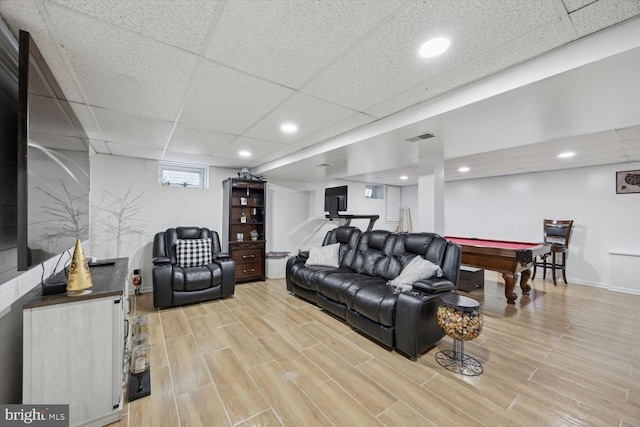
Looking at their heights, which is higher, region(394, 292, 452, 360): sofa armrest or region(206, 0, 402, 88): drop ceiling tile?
region(206, 0, 402, 88): drop ceiling tile

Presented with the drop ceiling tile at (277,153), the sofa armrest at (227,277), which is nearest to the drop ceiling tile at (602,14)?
the drop ceiling tile at (277,153)

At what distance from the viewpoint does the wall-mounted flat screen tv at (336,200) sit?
17.7 ft

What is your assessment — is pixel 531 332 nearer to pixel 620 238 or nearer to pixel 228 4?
pixel 620 238

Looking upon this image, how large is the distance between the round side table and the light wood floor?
0.11 meters

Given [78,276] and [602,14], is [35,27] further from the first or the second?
[602,14]

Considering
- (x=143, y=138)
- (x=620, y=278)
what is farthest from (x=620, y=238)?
(x=143, y=138)

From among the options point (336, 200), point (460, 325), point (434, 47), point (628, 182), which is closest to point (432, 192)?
point (460, 325)

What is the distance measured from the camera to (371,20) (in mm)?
1288

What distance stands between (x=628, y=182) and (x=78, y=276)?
7876 millimetres

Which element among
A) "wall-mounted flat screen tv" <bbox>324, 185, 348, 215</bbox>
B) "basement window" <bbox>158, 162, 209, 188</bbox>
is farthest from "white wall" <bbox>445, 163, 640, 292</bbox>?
"basement window" <bbox>158, 162, 209, 188</bbox>

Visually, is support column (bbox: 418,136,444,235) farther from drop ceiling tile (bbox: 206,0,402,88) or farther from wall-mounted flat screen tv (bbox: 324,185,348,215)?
drop ceiling tile (bbox: 206,0,402,88)

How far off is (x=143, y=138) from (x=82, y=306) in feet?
8.05

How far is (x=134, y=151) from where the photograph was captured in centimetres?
393

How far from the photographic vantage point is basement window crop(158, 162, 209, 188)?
4.73 metres
